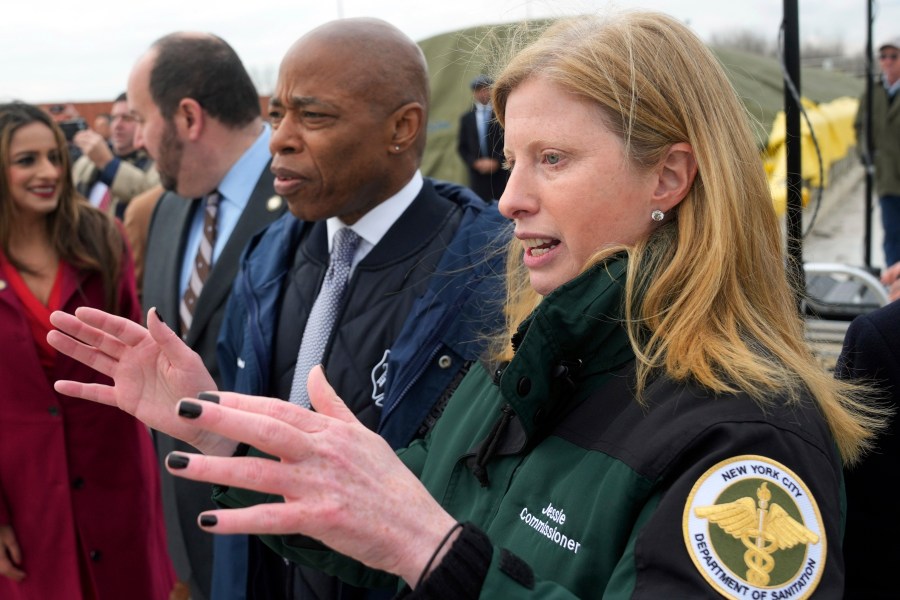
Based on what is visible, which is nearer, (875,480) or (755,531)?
(755,531)

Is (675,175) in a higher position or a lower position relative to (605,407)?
higher

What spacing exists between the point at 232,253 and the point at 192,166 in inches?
21.3

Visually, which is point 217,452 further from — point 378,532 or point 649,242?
point 649,242

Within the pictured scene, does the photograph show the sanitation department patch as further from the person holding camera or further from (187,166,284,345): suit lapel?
the person holding camera

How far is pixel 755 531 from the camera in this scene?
111cm

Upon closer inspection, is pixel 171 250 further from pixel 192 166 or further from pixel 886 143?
pixel 886 143

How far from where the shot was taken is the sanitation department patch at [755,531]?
109 centimetres

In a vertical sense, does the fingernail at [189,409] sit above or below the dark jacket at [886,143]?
above

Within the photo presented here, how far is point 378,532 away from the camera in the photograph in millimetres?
1095

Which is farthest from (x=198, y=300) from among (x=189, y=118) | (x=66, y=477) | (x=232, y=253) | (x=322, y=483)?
(x=322, y=483)

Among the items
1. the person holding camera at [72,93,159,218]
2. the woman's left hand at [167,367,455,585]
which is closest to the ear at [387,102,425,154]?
the woman's left hand at [167,367,455,585]

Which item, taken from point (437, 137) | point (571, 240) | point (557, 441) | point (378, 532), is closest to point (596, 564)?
point (557, 441)

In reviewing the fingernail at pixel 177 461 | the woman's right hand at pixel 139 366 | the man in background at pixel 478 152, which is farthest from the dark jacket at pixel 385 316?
the man in background at pixel 478 152

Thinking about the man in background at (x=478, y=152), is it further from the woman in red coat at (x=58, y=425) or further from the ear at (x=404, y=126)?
the ear at (x=404, y=126)
